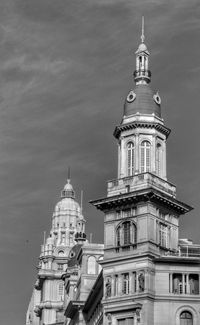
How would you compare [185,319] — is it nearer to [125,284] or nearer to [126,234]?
[125,284]

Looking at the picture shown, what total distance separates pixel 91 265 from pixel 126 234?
136 feet

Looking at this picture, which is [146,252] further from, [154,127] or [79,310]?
[79,310]

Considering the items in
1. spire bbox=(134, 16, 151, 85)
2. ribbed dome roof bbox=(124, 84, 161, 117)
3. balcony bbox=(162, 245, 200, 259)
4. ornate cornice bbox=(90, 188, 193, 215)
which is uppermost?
spire bbox=(134, 16, 151, 85)

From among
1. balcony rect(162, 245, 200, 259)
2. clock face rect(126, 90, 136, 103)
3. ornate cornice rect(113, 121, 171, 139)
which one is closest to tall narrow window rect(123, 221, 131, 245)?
balcony rect(162, 245, 200, 259)

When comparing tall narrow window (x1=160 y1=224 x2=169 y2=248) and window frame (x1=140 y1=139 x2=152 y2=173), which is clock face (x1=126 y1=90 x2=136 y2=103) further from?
tall narrow window (x1=160 y1=224 x2=169 y2=248)

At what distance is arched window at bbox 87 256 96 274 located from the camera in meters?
137

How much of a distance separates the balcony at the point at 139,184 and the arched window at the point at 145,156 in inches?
77.5

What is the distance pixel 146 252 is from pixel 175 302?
6530mm

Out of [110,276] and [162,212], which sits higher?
[162,212]

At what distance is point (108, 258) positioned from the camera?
9762 centimetres

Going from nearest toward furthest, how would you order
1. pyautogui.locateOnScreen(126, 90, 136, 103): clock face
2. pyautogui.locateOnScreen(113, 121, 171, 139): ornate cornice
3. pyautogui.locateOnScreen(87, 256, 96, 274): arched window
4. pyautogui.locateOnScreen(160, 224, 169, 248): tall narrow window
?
pyautogui.locateOnScreen(160, 224, 169, 248): tall narrow window < pyautogui.locateOnScreen(113, 121, 171, 139): ornate cornice < pyautogui.locateOnScreen(126, 90, 136, 103): clock face < pyautogui.locateOnScreen(87, 256, 96, 274): arched window

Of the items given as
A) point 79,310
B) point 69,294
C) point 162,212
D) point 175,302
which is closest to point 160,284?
point 175,302

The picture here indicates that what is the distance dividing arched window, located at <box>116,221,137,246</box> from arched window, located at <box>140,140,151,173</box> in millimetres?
7196

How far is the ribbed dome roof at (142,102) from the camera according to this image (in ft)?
341
